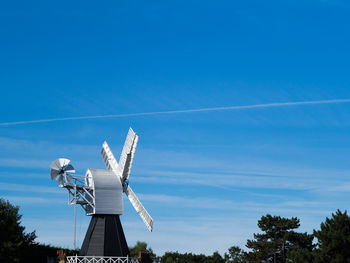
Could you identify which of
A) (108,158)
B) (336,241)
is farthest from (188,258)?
(336,241)

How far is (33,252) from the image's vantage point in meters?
61.7

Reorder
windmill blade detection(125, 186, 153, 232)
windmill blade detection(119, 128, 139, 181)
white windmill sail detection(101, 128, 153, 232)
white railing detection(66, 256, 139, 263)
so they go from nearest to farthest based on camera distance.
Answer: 1. white railing detection(66, 256, 139, 263)
2. windmill blade detection(125, 186, 153, 232)
3. white windmill sail detection(101, 128, 153, 232)
4. windmill blade detection(119, 128, 139, 181)

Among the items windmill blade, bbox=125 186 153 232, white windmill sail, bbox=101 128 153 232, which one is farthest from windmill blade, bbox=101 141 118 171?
windmill blade, bbox=125 186 153 232

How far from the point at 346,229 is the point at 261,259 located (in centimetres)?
2011

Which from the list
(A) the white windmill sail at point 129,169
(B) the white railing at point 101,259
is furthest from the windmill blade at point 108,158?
(B) the white railing at point 101,259

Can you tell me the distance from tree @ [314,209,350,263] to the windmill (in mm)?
18886

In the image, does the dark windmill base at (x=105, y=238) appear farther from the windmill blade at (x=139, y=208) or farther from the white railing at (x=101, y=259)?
the windmill blade at (x=139, y=208)

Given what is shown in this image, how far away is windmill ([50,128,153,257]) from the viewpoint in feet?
179

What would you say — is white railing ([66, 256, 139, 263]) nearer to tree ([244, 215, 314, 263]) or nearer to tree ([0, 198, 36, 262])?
tree ([0, 198, 36, 262])

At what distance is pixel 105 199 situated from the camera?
55.6 meters

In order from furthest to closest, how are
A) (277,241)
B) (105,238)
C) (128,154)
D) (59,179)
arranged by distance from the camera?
(277,241) → (128,154) → (59,179) → (105,238)

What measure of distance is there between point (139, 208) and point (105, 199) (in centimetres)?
424

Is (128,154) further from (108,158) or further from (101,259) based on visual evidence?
(101,259)

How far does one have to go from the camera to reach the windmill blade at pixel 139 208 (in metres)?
55.6
